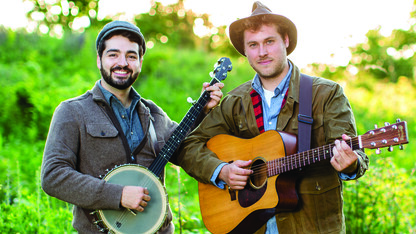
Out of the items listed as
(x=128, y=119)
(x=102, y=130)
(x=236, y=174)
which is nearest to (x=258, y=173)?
(x=236, y=174)

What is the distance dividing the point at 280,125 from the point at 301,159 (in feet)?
1.23

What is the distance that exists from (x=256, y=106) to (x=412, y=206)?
10.1 feet

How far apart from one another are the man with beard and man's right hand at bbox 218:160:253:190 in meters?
0.54

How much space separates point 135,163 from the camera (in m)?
3.06

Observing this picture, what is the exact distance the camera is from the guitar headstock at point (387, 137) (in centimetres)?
225

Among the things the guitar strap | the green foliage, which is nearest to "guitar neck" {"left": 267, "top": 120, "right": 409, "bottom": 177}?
the guitar strap

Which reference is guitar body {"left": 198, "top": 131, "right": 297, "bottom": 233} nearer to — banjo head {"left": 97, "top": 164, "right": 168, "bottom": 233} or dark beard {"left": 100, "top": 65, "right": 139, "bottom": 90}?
banjo head {"left": 97, "top": 164, "right": 168, "bottom": 233}

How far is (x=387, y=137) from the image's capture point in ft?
7.61

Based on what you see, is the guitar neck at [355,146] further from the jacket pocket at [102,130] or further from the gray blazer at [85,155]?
the jacket pocket at [102,130]

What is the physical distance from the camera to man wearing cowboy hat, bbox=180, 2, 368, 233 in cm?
275

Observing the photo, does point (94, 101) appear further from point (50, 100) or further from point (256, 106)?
point (50, 100)

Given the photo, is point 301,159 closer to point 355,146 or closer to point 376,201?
point 355,146

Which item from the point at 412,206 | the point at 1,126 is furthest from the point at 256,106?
the point at 1,126

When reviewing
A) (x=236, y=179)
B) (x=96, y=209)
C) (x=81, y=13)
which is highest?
(x=81, y=13)
